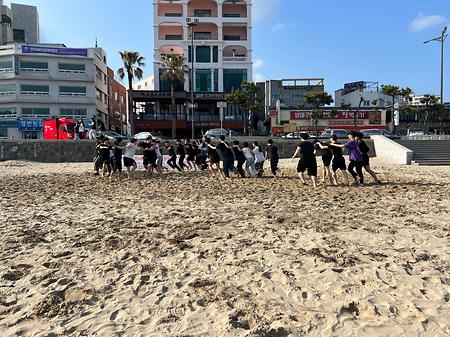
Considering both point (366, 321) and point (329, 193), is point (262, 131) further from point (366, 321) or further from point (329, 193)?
point (366, 321)

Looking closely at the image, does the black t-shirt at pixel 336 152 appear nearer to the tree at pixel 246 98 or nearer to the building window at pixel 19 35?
the tree at pixel 246 98

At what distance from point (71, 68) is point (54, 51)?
8.26ft

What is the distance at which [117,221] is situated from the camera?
7.10 meters

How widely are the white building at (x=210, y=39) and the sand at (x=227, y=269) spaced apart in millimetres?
46150

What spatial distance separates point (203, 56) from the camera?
5384cm

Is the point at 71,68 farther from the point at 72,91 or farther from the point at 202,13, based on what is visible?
the point at 202,13

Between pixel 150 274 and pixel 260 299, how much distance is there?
137 centimetres

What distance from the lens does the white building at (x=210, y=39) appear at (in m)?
53.0

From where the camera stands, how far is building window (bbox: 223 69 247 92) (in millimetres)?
53094

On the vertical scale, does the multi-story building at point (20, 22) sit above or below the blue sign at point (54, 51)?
above

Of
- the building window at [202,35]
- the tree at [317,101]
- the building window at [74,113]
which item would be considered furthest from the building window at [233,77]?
the building window at [74,113]

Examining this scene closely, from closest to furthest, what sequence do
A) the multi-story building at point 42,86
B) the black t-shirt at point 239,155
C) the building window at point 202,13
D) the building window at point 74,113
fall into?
the black t-shirt at point 239,155 < the multi-story building at point 42,86 < the building window at point 74,113 < the building window at point 202,13

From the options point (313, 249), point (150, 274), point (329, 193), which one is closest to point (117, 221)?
point (150, 274)

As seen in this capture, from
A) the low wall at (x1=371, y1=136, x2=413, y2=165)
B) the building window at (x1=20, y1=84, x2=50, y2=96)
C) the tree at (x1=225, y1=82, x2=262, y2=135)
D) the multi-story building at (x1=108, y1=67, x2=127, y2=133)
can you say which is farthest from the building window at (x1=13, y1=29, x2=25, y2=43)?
the low wall at (x1=371, y1=136, x2=413, y2=165)
